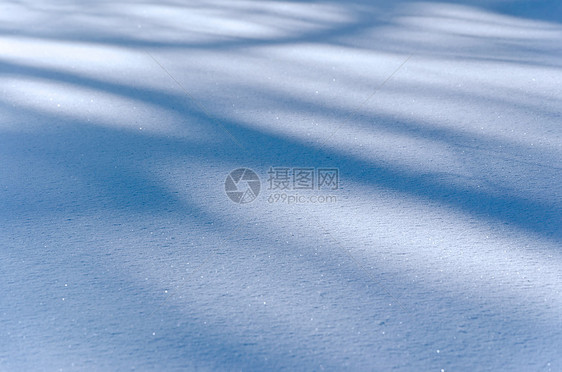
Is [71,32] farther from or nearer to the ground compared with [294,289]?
nearer to the ground

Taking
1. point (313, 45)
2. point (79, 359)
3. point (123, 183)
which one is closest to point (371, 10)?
point (313, 45)

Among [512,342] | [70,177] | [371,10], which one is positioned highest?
[512,342]

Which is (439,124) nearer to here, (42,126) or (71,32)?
(42,126)

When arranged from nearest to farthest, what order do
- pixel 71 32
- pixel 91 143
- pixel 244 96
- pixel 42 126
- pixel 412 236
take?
pixel 412 236
pixel 91 143
pixel 42 126
pixel 244 96
pixel 71 32

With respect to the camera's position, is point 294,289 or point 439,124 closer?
point 294,289

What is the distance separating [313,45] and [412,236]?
11.6 feet

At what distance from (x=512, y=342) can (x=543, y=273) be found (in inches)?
18.6

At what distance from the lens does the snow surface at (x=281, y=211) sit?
2.18 m

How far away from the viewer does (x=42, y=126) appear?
159 inches

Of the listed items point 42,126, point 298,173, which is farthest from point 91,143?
point 298,173

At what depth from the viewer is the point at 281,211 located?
307 cm

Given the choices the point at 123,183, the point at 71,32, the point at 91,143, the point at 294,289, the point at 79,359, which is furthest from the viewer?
the point at 71,32

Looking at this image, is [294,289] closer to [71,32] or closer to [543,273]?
[543,273]

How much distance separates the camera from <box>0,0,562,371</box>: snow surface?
2180 mm
